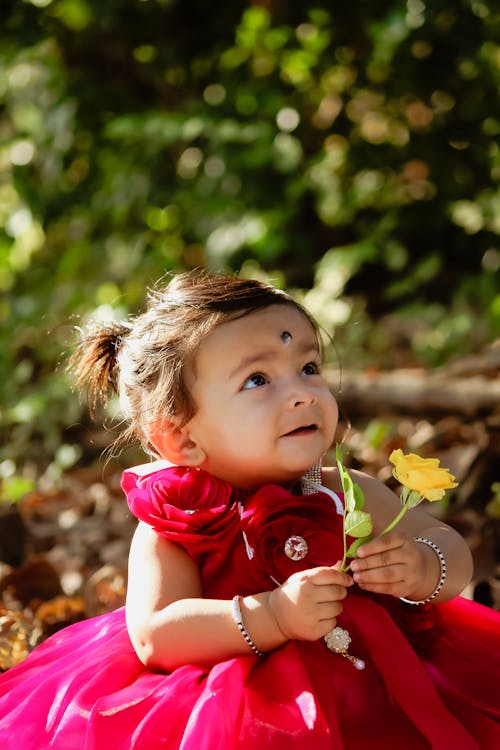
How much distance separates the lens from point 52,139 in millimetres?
5617

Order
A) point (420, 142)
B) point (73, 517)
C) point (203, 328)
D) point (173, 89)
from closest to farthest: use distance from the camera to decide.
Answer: point (203, 328) < point (73, 517) < point (420, 142) < point (173, 89)

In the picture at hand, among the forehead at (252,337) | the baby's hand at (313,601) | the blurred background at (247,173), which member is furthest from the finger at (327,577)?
the blurred background at (247,173)

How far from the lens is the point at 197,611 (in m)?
1.70

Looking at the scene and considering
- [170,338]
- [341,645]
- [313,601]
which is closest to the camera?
[313,601]

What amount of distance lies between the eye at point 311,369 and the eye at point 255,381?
11 cm

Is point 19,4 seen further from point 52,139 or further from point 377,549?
point 377,549

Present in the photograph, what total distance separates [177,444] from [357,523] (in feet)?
1.70

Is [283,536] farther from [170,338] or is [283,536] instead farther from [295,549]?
[170,338]

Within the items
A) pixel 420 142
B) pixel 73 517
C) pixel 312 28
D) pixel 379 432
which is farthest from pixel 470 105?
pixel 73 517

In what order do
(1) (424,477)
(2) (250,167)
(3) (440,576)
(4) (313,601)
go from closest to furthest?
(1) (424,477), (4) (313,601), (3) (440,576), (2) (250,167)

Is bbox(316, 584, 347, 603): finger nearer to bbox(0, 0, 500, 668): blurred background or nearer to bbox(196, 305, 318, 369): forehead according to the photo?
bbox(196, 305, 318, 369): forehead

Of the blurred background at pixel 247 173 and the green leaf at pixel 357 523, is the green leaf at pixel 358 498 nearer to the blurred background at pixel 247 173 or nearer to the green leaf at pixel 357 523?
the green leaf at pixel 357 523

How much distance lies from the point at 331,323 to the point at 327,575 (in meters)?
3.36

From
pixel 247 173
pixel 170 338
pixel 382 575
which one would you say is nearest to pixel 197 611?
pixel 382 575
